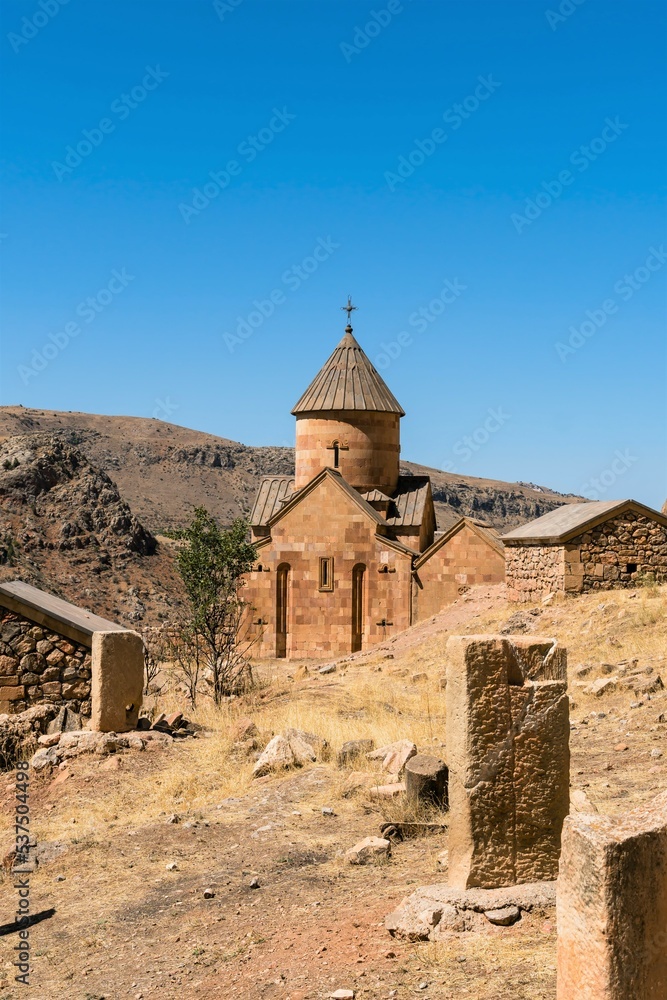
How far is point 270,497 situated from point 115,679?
51.0ft

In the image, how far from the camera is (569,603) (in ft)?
52.5

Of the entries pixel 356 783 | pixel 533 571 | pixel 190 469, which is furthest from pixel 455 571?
pixel 190 469

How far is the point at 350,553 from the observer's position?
21.9m

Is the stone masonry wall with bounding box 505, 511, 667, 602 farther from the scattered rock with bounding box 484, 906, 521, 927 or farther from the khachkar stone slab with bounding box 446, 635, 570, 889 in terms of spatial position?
the scattered rock with bounding box 484, 906, 521, 927

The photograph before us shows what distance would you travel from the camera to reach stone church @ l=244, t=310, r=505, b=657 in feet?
70.1

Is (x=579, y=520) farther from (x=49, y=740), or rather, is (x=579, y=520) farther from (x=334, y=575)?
(x=49, y=740)

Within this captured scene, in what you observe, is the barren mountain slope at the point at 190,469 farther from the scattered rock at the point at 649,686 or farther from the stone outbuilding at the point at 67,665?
the stone outbuilding at the point at 67,665

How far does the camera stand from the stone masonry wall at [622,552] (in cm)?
1652

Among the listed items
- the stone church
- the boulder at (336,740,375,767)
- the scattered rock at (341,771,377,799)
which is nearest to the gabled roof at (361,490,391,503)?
the stone church

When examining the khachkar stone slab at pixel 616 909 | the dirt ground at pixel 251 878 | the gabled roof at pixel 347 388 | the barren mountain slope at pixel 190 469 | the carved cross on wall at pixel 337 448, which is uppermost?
the barren mountain slope at pixel 190 469

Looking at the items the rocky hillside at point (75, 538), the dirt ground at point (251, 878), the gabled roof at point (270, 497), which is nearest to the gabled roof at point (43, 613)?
the dirt ground at point (251, 878)

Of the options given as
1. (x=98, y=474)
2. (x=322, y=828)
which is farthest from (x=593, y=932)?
(x=98, y=474)

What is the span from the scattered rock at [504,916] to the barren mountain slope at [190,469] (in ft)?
195

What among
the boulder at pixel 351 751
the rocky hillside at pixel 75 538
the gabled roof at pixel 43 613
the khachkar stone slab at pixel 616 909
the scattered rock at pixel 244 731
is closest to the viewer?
the khachkar stone slab at pixel 616 909
